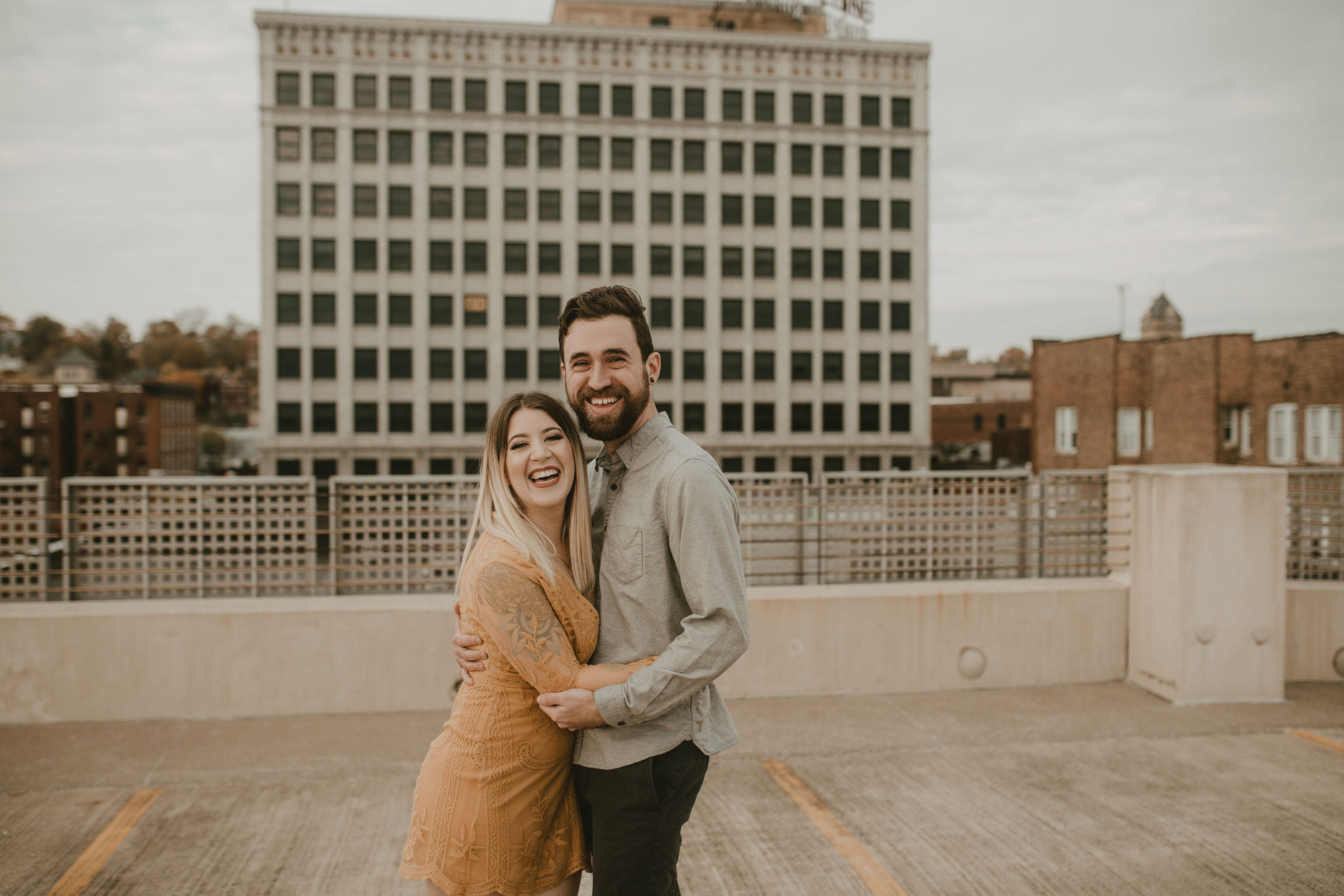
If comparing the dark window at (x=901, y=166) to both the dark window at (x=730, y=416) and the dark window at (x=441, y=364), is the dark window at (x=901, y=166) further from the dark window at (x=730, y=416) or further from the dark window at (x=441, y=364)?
the dark window at (x=441, y=364)

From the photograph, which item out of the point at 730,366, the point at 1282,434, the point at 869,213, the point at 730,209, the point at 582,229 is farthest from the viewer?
the point at 869,213

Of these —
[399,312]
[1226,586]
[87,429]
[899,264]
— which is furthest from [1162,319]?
[87,429]

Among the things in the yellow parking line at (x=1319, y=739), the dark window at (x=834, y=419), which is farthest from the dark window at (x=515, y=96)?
the yellow parking line at (x=1319, y=739)

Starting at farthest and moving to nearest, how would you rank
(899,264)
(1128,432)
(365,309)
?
(899,264) < (365,309) < (1128,432)

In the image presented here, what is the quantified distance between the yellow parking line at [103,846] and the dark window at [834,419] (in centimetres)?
5243

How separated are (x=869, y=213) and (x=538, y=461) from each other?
56598 mm

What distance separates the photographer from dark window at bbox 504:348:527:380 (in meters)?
52.6

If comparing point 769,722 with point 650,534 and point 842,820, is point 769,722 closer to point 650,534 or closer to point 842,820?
point 842,820

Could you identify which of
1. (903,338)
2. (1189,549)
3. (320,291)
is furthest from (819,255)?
(1189,549)

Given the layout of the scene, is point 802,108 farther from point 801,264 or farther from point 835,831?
point 835,831

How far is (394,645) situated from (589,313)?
4699 mm

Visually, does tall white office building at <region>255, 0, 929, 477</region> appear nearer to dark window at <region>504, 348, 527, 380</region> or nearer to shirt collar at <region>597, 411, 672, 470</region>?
dark window at <region>504, 348, 527, 380</region>

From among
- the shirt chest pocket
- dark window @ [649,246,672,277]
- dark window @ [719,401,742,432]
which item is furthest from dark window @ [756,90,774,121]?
the shirt chest pocket

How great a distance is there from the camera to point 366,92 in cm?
5088
